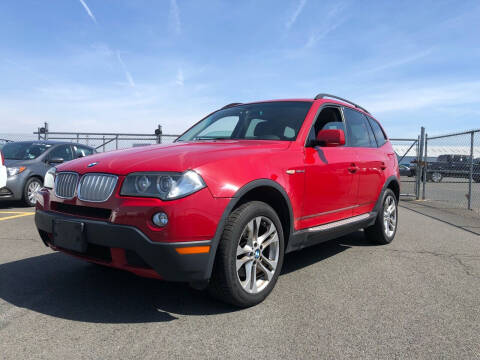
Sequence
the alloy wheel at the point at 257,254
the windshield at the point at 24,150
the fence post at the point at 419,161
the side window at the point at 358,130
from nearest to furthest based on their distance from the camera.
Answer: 1. the alloy wheel at the point at 257,254
2. the side window at the point at 358,130
3. the windshield at the point at 24,150
4. the fence post at the point at 419,161

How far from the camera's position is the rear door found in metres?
4.46

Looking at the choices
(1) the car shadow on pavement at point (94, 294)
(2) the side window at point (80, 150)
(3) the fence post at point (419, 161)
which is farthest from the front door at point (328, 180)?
(3) the fence post at point (419, 161)

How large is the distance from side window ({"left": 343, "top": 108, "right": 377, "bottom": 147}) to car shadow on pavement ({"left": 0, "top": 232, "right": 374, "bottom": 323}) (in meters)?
1.64

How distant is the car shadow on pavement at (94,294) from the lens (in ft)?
9.07

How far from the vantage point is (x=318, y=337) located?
96.0 inches

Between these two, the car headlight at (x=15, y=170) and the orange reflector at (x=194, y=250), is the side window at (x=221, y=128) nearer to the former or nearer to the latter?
the orange reflector at (x=194, y=250)

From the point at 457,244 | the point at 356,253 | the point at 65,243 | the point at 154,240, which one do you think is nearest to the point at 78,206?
the point at 65,243

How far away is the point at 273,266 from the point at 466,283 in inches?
75.0

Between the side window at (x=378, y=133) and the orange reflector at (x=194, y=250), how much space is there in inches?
141

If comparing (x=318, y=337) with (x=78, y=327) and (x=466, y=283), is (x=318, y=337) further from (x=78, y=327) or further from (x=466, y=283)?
(x=466, y=283)

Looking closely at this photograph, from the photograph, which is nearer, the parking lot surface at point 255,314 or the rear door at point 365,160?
the parking lot surface at point 255,314

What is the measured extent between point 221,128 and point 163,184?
1822mm

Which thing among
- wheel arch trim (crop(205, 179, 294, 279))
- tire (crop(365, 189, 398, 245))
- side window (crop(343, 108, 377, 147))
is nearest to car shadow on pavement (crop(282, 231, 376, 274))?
tire (crop(365, 189, 398, 245))

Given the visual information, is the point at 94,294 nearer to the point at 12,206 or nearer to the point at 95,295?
the point at 95,295
